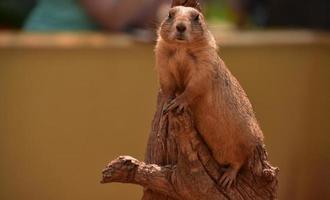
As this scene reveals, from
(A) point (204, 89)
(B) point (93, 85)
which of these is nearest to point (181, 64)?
(A) point (204, 89)

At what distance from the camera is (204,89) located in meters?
2.48

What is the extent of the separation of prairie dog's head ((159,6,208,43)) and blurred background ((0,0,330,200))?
5.88 feet

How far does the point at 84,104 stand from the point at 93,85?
0.35 ft

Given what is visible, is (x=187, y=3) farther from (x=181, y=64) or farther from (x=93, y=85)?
(x=93, y=85)

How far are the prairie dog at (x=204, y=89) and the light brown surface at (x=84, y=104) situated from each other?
6.16 ft

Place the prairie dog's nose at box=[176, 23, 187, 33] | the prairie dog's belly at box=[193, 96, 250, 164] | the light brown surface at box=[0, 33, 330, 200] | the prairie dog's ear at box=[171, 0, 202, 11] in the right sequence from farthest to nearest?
the light brown surface at box=[0, 33, 330, 200], the prairie dog's ear at box=[171, 0, 202, 11], the prairie dog's belly at box=[193, 96, 250, 164], the prairie dog's nose at box=[176, 23, 187, 33]

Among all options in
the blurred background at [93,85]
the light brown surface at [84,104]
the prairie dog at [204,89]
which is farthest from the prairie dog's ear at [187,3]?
the light brown surface at [84,104]

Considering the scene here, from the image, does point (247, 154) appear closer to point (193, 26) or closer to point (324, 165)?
point (193, 26)

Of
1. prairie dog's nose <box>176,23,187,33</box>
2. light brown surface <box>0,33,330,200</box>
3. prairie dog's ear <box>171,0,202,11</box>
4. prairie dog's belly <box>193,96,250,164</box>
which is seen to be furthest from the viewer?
light brown surface <box>0,33,330,200</box>

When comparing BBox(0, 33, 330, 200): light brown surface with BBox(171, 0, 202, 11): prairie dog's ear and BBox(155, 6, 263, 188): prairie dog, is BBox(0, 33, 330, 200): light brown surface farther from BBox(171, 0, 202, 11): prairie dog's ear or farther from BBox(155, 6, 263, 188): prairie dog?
BBox(155, 6, 263, 188): prairie dog

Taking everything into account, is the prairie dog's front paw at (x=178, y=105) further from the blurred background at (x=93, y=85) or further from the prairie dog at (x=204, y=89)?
the blurred background at (x=93, y=85)

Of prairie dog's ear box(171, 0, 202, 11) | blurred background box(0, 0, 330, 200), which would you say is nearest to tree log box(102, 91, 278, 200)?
prairie dog's ear box(171, 0, 202, 11)

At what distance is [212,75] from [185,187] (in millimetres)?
333

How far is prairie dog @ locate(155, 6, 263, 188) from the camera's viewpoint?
2453mm
